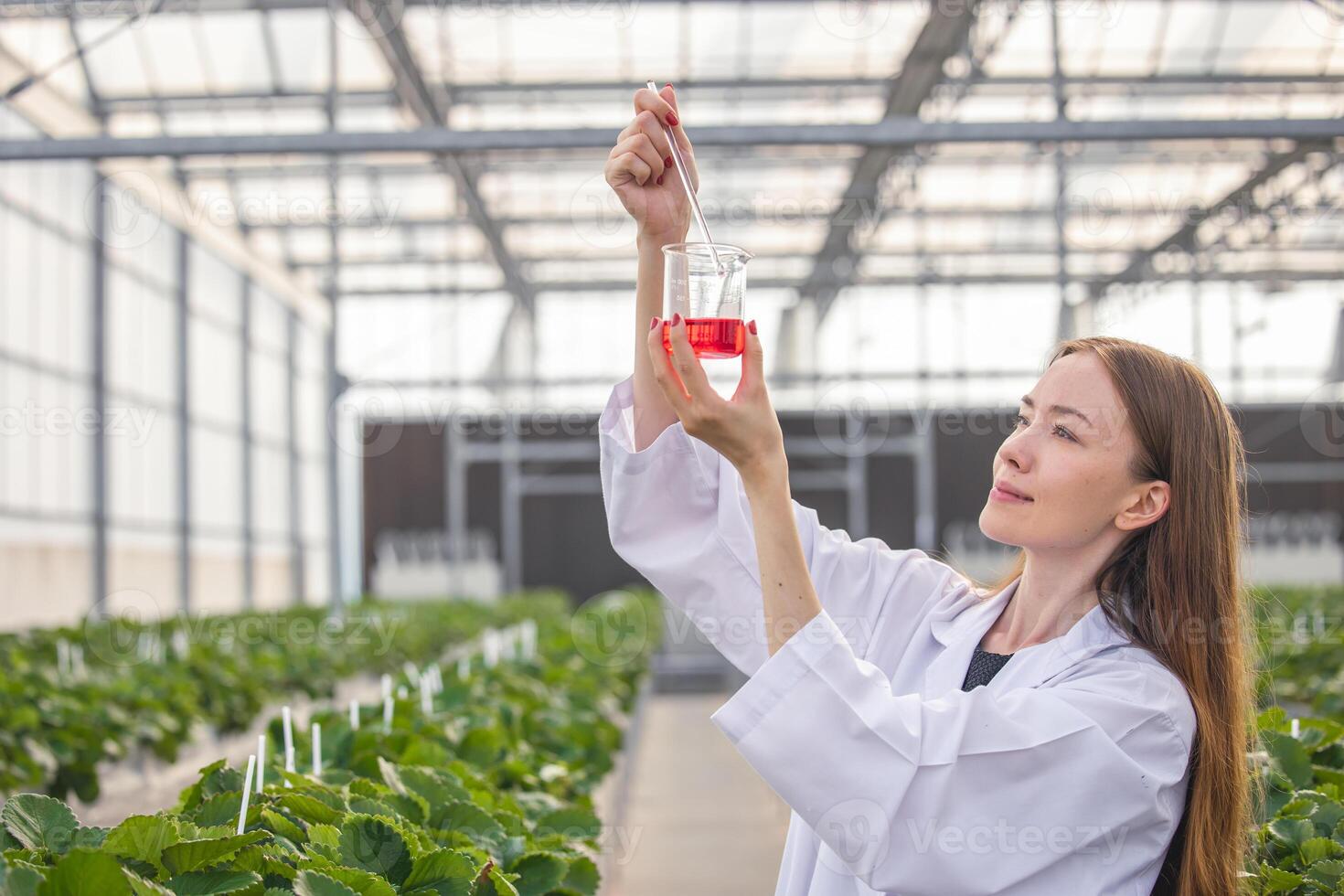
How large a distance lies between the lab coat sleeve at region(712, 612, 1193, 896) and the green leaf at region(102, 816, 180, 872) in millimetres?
527

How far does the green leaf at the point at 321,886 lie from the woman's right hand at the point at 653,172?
0.72 m

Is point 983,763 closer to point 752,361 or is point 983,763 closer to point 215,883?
point 752,361

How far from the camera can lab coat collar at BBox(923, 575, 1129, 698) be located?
132cm

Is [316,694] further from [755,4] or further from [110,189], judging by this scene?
[110,189]

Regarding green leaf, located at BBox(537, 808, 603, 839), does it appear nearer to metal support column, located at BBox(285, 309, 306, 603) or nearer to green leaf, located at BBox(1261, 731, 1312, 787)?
green leaf, located at BBox(1261, 731, 1312, 787)

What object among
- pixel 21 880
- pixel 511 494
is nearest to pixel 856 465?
pixel 511 494

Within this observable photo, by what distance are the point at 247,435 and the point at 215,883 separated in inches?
599

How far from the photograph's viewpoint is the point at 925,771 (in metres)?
1.10

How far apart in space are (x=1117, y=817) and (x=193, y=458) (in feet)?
45.7

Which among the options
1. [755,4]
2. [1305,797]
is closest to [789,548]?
[1305,797]

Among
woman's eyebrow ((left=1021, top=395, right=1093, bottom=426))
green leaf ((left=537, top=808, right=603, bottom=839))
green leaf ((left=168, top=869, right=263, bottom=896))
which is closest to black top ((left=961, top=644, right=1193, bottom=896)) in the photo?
woman's eyebrow ((left=1021, top=395, right=1093, bottom=426))

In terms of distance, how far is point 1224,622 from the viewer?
132cm

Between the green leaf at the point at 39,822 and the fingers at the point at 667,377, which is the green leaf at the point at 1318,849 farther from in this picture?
the green leaf at the point at 39,822

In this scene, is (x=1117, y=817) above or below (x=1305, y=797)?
above
